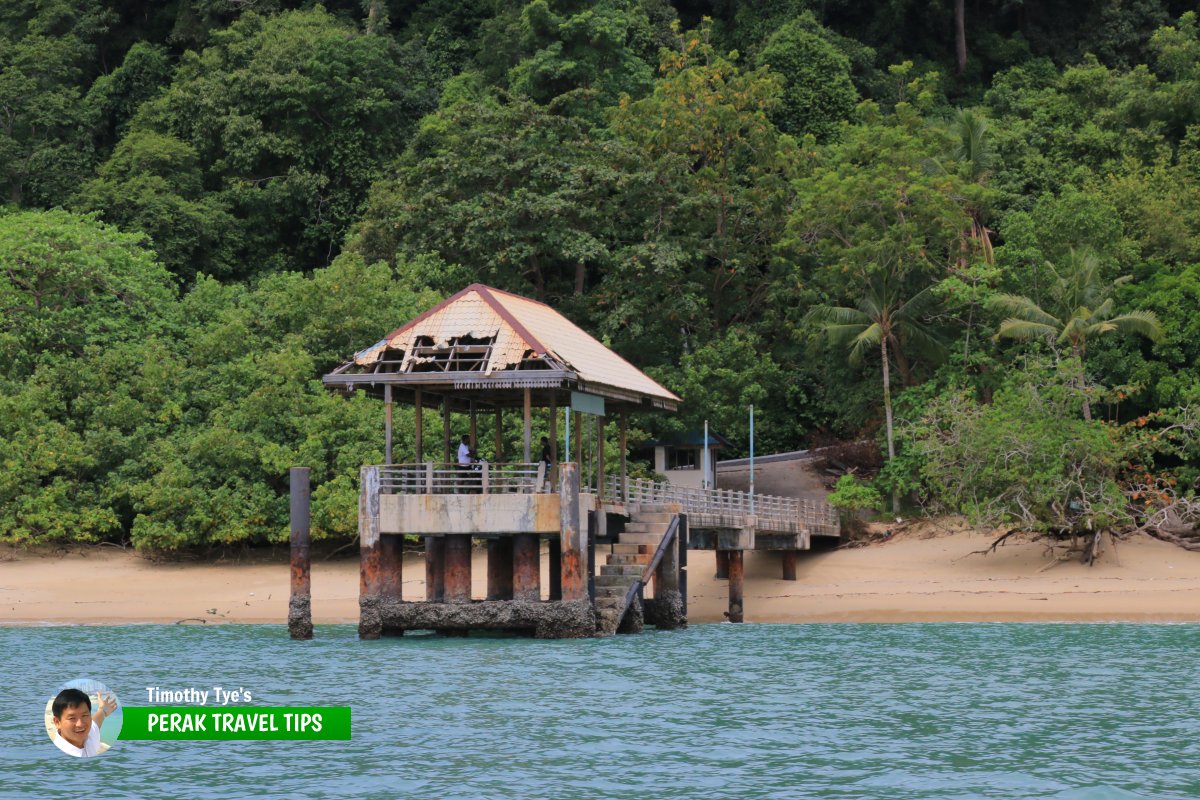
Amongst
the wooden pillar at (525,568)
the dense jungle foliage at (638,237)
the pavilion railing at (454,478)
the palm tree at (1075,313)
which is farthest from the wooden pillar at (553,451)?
the palm tree at (1075,313)

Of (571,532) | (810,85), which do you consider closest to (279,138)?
(810,85)

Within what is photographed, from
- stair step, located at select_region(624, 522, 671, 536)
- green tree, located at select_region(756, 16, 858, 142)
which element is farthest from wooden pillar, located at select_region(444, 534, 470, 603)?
green tree, located at select_region(756, 16, 858, 142)

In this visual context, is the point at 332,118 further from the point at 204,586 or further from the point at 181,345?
the point at 204,586

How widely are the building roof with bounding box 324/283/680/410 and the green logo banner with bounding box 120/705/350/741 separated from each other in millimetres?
9997

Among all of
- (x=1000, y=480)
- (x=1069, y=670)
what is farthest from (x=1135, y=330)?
(x=1069, y=670)

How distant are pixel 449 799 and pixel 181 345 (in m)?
35.3

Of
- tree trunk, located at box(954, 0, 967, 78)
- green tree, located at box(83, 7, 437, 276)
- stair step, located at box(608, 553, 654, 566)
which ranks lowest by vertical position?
stair step, located at box(608, 553, 654, 566)

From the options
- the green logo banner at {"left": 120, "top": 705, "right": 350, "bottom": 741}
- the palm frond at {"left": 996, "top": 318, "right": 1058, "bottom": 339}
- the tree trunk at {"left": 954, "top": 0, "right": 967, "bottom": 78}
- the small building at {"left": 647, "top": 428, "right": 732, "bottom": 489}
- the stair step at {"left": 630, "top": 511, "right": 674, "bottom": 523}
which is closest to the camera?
the green logo banner at {"left": 120, "top": 705, "right": 350, "bottom": 741}

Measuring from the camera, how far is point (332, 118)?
64.1 meters

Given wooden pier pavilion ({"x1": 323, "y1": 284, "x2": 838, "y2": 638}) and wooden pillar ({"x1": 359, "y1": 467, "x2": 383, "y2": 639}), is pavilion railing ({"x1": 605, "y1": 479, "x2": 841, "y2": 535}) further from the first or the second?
wooden pillar ({"x1": 359, "y1": 467, "x2": 383, "y2": 639})

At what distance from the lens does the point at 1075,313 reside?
148 feet

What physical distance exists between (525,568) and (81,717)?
53.7 feet

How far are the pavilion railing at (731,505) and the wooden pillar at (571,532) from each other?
322cm

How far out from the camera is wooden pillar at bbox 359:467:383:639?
30359 mm
